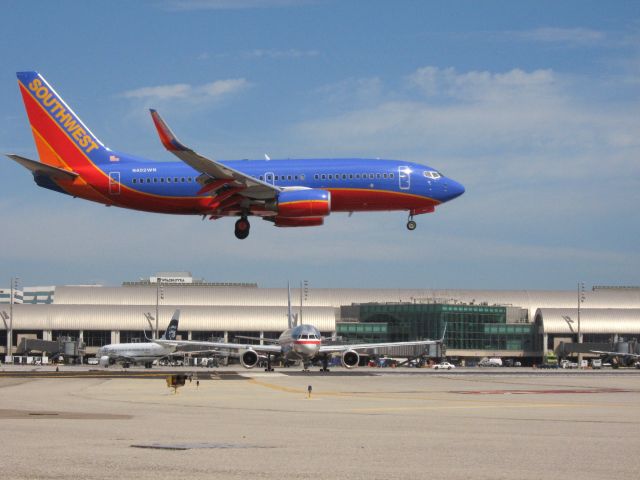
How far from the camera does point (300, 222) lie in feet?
209

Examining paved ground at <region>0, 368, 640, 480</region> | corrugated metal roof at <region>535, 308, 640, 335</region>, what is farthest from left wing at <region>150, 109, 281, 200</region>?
corrugated metal roof at <region>535, 308, 640, 335</region>

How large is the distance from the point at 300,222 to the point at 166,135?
10353mm

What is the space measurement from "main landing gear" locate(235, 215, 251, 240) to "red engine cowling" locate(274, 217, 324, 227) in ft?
8.22

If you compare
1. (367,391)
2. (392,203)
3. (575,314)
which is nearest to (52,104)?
(392,203)

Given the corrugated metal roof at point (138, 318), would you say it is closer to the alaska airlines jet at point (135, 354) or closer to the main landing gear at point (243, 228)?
the alaska airlines jet at point (135, 354)

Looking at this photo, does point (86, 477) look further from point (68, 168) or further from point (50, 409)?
point (68, 168)

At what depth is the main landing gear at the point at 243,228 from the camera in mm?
66188

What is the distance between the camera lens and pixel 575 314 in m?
198

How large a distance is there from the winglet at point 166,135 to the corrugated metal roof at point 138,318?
448 feet

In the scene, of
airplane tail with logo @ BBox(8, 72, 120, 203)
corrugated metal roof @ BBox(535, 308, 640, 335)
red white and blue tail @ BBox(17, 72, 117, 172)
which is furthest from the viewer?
corrugated metal roof @ BBox(535, 308, 640, 335)

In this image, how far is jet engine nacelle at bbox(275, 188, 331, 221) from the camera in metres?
62.4

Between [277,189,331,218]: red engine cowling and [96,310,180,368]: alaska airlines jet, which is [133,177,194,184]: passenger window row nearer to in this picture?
[277,189,331,218]: red engine cowling

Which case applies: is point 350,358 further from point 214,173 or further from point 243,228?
point 214,173

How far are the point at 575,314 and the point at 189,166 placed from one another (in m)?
146
